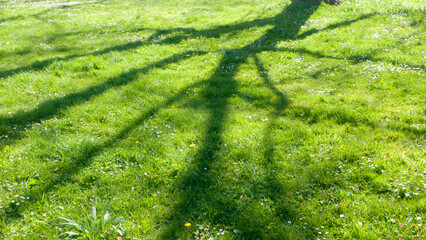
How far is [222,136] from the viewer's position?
16.0 ft

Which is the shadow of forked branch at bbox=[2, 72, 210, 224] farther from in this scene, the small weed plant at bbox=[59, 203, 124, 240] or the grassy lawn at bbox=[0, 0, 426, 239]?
the small weed plant at bbox=[59, 203, 124, 240]

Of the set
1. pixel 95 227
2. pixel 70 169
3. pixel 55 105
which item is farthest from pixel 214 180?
pixel 55 105

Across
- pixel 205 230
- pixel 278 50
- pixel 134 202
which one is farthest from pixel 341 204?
pixel 278 50

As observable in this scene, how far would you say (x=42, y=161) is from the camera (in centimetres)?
430

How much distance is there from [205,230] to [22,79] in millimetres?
6545

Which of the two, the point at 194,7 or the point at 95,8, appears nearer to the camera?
the point at 194,7

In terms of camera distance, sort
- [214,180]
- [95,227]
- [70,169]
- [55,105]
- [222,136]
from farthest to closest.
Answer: [55,105] → [222,136] → [70,169] → [214,180] → [95,227]

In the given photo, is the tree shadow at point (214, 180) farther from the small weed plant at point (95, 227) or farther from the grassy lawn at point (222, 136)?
the small weed plant at point (95, 227)

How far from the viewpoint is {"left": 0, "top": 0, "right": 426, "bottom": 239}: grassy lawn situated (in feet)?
11.0

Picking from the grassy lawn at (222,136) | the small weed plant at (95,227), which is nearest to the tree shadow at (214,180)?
the grassy lawn at (222,136)

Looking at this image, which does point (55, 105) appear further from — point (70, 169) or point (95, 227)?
point (95, 227)

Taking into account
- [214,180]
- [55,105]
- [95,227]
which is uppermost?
[55,105]

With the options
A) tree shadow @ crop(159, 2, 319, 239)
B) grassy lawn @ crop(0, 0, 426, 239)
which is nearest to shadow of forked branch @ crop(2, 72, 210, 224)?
grassy lawn @ crop(0, 0, 426, 239)

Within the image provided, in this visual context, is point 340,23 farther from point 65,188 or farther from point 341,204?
point 65,188
